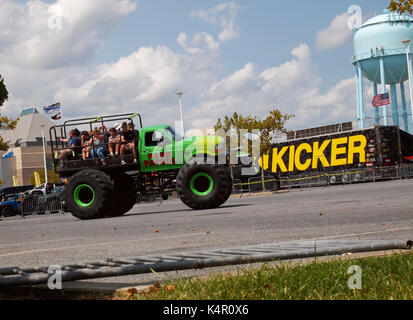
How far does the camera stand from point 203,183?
17.9m

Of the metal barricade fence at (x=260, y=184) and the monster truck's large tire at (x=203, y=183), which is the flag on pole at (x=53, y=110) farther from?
the monster truck's large tire at (x=203, y=183)

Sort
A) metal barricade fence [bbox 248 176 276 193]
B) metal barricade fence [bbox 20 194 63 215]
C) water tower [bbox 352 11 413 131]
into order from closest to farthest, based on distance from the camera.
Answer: metal barricade fence [bbox 20 194 63 215] → metal barricade fence [bbox 248 176 276 193] → water tower [bbox 352 11 413 131]

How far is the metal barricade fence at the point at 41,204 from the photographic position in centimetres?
3312

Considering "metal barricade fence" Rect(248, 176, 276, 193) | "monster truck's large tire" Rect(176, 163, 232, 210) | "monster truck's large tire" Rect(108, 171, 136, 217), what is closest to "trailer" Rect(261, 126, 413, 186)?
"metal barricade fence" Rect(248, 176, 276, 193)

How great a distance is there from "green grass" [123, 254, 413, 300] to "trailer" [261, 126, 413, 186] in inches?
1362

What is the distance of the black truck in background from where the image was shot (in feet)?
124

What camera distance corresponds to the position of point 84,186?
18.2 m

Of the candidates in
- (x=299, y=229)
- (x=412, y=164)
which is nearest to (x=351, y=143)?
(x=412, y=164)

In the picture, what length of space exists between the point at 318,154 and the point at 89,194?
1002 inches

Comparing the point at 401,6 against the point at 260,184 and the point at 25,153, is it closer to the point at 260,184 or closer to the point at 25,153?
the point at 260,184

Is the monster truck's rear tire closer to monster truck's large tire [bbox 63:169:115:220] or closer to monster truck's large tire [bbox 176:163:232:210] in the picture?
monster truck's large tire [bbox 63:169:115:220]

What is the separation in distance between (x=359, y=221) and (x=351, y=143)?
3085 cm

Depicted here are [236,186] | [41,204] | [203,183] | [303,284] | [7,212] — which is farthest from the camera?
[236,186]

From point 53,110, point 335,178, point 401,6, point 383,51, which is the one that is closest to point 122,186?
point 401,6
